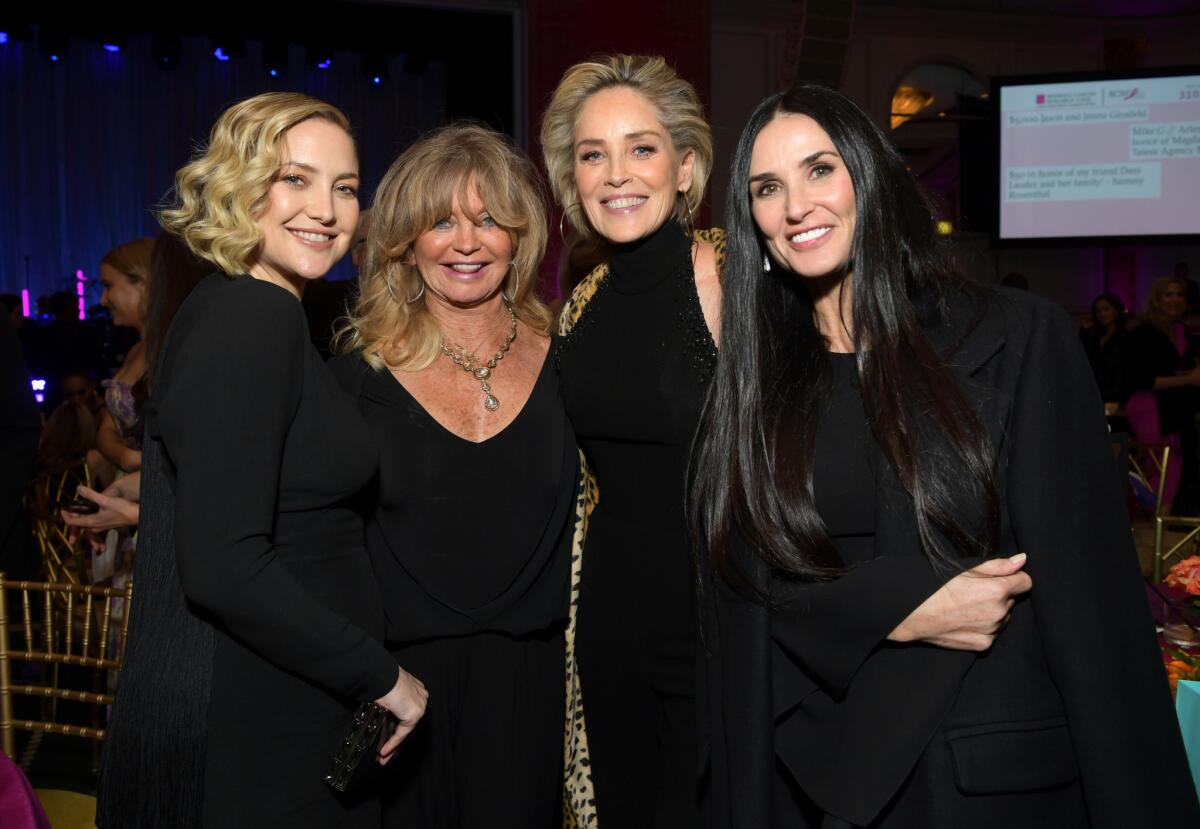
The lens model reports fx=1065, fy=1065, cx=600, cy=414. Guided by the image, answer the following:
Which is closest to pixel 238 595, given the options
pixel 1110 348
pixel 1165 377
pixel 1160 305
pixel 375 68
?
pixel 1110 348

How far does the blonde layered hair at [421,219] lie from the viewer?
2119mm

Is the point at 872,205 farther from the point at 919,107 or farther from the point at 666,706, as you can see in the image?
the point at 919,107

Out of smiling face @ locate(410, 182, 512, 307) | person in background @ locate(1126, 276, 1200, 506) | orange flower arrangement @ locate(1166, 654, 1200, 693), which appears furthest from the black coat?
person in background @ locate(1126, 276, 1200, 506)

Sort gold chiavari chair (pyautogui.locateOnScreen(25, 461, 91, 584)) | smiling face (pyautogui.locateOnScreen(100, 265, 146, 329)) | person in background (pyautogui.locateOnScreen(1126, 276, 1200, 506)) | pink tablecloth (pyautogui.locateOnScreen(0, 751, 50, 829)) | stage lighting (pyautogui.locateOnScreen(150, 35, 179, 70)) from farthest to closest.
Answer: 1. stage lighting (pyautogui.locateOnScreen(150, 35, 179, 70))
2. person in background (pyautogui.locateOnScreen(1126, 276, 1200, 506))
3. smiling face (pyautogui.locateOnScreen(100, 265, 146, 329))
4. gold chiavari chair (pyautogui.locateOnScreen(25, 461, 91, 584))
5. pink tablecloth (pyautogui.locateOnScreen(0, 751, 50, 829))

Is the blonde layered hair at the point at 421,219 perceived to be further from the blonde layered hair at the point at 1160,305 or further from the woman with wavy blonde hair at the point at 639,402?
the blonde layered hair at the point at 1160,305

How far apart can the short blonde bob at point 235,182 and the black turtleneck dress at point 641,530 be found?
0.74 metres

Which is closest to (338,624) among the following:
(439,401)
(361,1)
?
(439,401)

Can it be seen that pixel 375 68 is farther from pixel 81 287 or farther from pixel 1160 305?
pixel 1160 305

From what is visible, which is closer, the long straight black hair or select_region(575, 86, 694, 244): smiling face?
the long straight black hair

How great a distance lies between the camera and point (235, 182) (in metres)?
1.67

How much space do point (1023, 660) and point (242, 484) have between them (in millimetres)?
1105

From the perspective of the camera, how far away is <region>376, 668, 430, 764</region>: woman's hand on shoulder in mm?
1599

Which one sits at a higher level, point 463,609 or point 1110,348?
point 1110,348

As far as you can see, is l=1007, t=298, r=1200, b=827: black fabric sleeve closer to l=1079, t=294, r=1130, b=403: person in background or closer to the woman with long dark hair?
the woman with long dark hair
